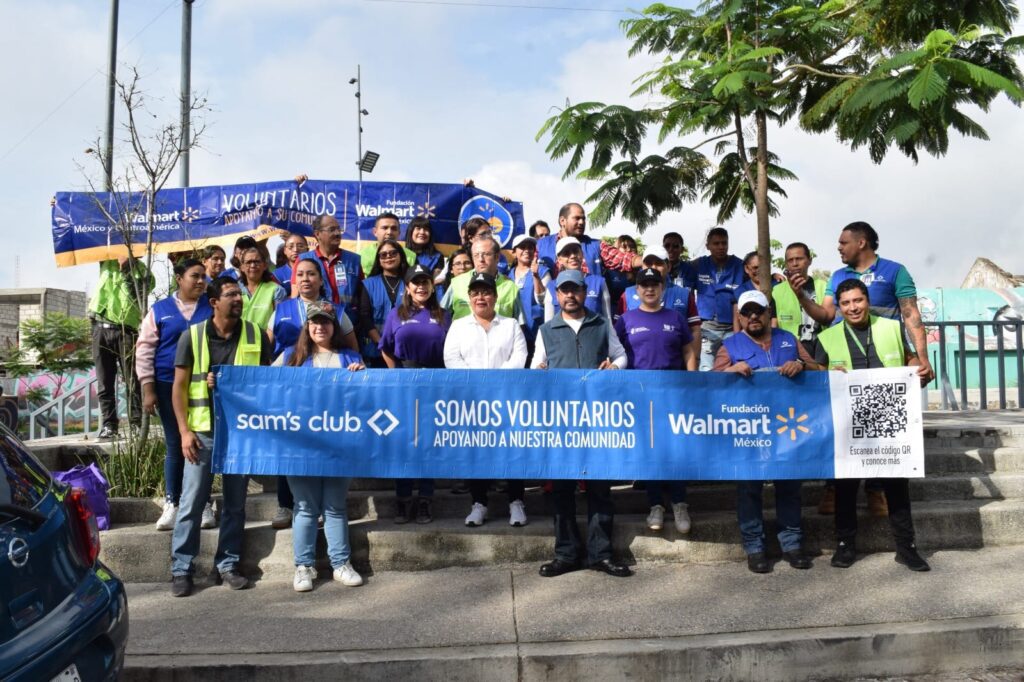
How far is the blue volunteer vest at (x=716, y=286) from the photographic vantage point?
7.79 meters

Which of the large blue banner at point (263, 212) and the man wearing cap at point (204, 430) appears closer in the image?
the man wearing cap at point (204, 430)

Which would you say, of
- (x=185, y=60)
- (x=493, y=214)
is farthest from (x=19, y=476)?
(x=185, y=60)

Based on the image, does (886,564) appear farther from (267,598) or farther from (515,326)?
(267,598)

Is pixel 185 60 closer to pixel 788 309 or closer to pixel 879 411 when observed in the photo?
pixel 788 309

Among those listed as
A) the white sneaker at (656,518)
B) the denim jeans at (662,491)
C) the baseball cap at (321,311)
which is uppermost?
the baseball cap at (321,311)

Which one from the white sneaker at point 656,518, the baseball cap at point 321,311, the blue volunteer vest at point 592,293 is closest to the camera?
the baseball cap at point 321,311

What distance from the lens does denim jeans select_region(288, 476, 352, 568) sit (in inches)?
213

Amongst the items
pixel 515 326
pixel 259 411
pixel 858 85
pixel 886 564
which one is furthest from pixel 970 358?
pixel 259 411

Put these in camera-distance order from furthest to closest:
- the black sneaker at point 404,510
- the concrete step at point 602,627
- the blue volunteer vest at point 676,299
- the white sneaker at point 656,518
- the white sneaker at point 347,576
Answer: the blue volunteer vest at point 676,299 < the black sneaker at point 404,510 < the white sneaker at point 656,518 < the white sneaker at point 347,576 < the concrete step at point 602,627

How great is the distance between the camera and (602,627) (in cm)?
462

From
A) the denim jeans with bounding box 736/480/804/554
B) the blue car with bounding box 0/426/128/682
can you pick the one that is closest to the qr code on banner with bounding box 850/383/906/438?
the denim jeans with bounding box 736/480/804/554

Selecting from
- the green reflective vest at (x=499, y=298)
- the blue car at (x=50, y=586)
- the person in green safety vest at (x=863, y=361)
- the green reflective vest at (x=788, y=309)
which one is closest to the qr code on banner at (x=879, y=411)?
the person in green safety vest at (x=863, y=361)

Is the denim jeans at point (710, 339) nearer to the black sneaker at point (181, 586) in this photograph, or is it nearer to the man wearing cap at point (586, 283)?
the man wearing cap at point (586, 283)

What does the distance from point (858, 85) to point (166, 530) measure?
22.6 feet
